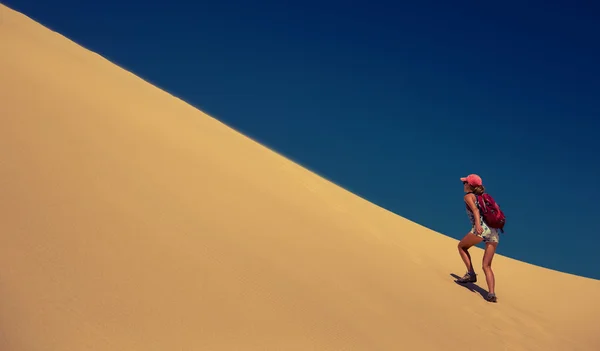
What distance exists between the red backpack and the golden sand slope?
37.0 inches

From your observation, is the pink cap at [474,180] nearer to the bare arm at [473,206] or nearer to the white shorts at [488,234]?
the bare arm at [473,206]

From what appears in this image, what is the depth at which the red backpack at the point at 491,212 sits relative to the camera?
6.29 meters

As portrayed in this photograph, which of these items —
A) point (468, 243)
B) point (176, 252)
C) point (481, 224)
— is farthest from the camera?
point (468, 243)

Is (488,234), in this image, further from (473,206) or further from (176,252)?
(176,252)

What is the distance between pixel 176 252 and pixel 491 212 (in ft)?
14.2

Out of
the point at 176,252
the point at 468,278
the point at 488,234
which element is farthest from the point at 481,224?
the point at 176,252

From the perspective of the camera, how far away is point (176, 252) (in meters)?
3.55

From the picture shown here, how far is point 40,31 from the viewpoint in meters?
8.57

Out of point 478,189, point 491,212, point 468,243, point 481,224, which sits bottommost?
point 468,243

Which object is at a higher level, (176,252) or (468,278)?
(468,278)

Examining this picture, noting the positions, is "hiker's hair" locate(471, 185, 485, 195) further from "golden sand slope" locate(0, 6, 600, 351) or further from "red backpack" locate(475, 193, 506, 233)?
"golden sand slope" locate(0, 6, 600, 351)

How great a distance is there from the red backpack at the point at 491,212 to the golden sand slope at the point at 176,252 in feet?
3.08

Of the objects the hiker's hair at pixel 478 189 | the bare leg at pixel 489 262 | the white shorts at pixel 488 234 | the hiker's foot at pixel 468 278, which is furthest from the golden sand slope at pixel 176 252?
the hiker's hair at pixel 478 189

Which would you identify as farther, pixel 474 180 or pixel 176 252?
pixel 474 180
